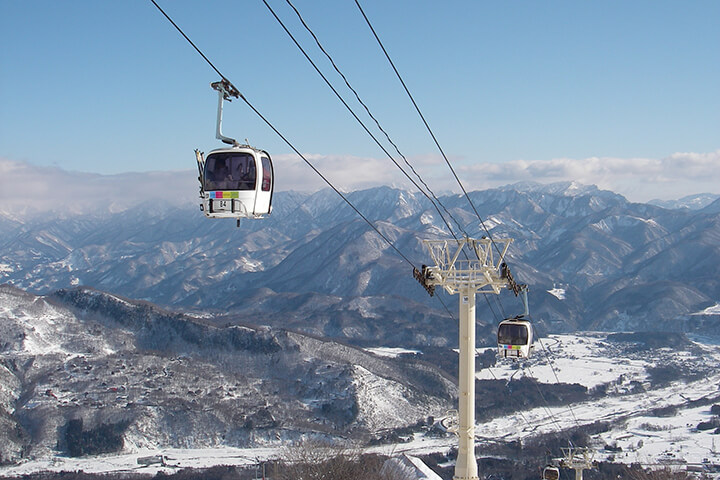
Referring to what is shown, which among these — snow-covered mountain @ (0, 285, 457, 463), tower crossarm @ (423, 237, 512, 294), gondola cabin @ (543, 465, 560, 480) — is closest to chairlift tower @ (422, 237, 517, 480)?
tower crossarm @ (423, 237, 512, 294)

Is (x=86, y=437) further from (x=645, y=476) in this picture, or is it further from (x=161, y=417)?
(x=645, y=476)

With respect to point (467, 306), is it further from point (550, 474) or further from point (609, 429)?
point (609, 429)

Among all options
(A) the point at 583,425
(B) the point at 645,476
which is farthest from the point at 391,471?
(A) the point at 583,425

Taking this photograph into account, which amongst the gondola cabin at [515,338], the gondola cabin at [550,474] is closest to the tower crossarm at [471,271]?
the gondola cabin at [515,338]

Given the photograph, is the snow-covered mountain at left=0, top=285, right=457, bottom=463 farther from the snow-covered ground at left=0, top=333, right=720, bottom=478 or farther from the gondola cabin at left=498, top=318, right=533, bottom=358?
the gondola cabin at left=498, top=318, right=533, bottom=358

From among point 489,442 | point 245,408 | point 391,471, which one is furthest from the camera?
point 245,408

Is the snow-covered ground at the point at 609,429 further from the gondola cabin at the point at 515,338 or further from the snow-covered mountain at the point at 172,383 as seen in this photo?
the gondola cabin at the point at 515,338
